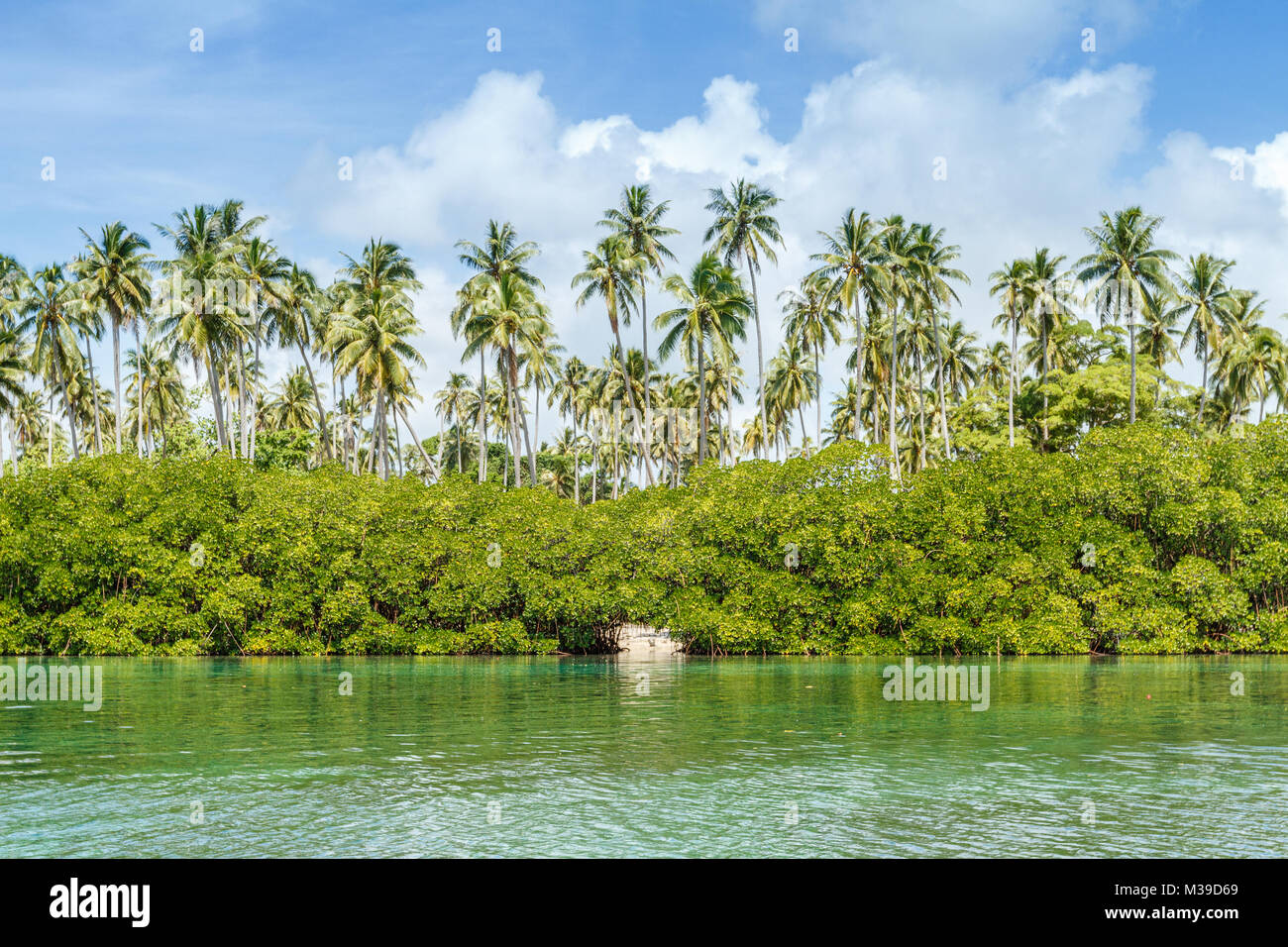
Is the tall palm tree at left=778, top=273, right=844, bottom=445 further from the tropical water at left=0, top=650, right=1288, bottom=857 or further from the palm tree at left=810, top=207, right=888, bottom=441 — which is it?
the tropical water at left=0, top=650, right=1288, bottom=857

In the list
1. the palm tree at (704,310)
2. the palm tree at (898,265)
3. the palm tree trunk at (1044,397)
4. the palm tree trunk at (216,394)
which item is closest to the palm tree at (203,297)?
the palm tree trunk at (216,394)

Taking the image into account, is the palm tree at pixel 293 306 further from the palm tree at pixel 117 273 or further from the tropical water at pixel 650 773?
the tropical water at pixel 650 773

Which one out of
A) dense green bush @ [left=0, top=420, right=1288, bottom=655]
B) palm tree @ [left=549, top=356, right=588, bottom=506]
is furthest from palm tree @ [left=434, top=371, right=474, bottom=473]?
dense green bush @ [left=0, top=420, right=1288, bottom=655]

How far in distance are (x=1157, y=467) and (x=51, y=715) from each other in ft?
113

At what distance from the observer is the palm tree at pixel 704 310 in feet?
167

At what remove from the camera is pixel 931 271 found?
54438mm

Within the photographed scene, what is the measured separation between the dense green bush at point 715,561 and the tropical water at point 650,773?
12530 mm

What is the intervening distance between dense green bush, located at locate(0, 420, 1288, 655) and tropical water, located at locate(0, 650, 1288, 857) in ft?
41.1

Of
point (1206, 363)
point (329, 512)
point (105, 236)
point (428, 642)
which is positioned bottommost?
point (428, 642)

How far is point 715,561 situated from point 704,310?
1604 centimetres

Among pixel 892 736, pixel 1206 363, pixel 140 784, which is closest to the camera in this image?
pixel 140 784
